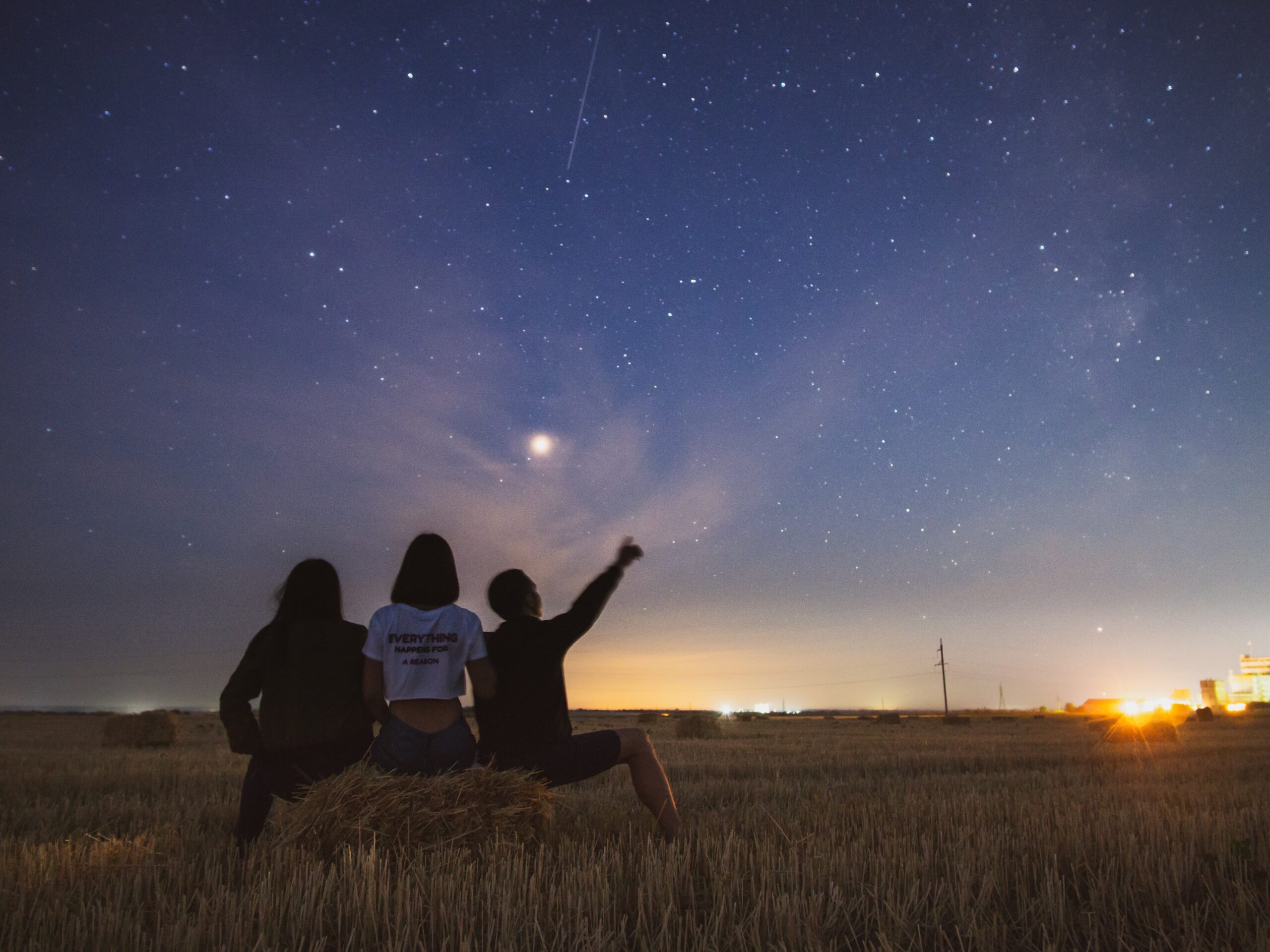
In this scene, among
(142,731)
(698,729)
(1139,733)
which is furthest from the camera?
(698,729)

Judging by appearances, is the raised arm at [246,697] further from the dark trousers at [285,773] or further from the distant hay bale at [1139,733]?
the distant hay bale at [1139,733]

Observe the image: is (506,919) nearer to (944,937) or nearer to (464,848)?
(464,848)

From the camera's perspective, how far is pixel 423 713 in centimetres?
445

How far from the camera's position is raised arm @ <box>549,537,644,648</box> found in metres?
4.74

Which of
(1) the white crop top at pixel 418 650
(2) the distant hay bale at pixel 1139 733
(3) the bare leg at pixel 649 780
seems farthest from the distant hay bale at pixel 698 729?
(1) the white crop top at pixel 418 650

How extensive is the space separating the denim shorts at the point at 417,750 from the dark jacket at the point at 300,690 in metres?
0.32

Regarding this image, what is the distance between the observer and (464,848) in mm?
4020

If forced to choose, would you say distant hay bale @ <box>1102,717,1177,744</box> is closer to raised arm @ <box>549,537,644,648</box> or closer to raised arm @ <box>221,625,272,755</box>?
raised arm @ <box>549,537,644,648</box>

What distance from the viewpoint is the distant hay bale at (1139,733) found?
1778 centimetres

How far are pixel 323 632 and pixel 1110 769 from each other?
11.3 metres

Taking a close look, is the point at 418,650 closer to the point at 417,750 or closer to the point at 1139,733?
the point at 417,750

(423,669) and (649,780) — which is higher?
(423,669)

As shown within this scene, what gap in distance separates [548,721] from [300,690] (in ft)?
4.98

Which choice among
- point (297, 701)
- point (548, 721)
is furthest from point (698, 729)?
point (297, 701)
